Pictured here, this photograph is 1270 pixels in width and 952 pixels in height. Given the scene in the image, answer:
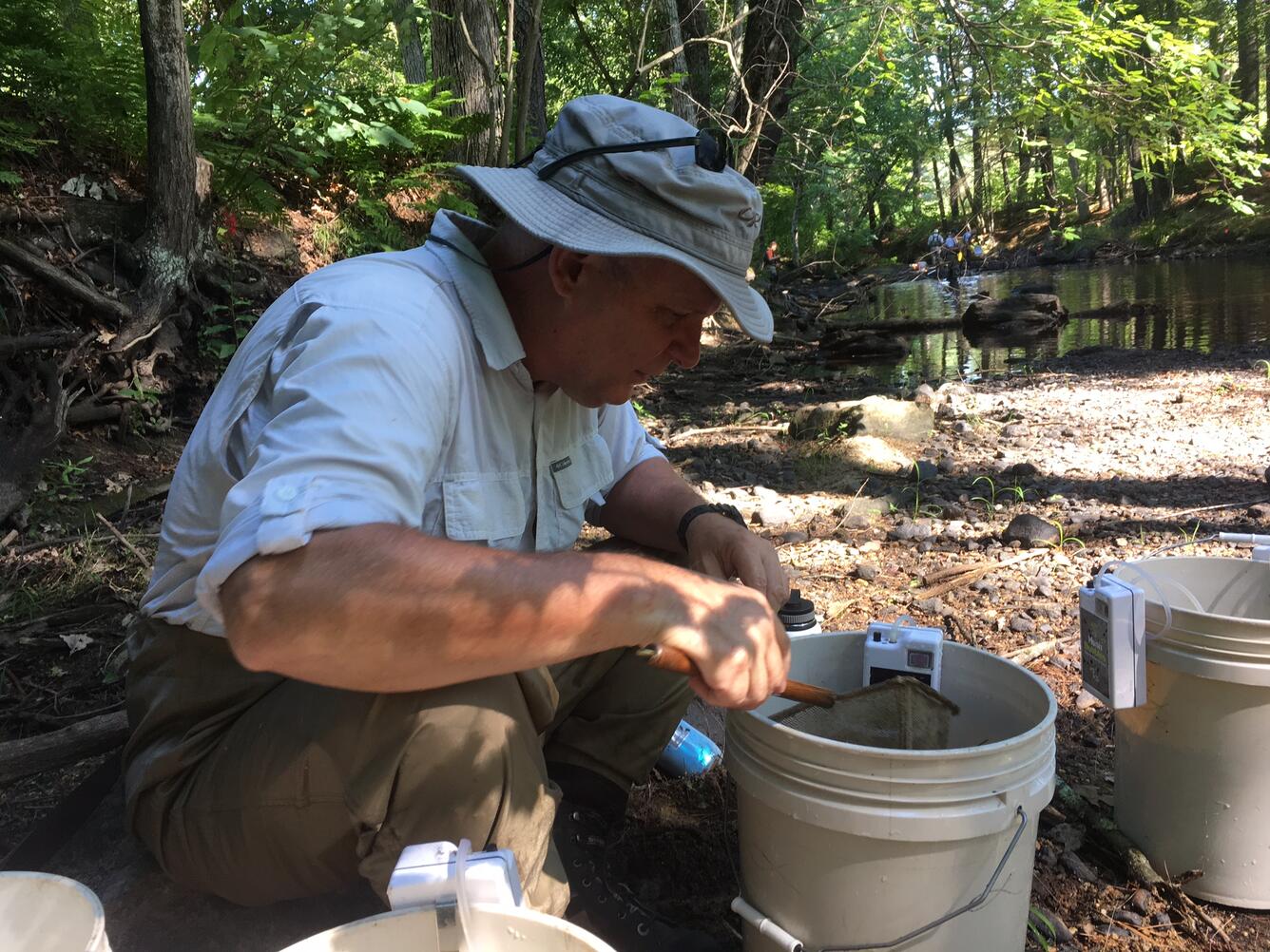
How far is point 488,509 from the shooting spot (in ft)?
5.52

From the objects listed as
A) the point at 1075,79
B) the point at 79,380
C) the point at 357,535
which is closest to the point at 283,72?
the point at 79,380

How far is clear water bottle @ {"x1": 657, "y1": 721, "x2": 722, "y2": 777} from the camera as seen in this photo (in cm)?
242

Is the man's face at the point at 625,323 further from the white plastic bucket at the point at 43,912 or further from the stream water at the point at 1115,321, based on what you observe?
the stream water at the point at 1115,321

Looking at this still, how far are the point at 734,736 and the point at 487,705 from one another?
45 centimetres

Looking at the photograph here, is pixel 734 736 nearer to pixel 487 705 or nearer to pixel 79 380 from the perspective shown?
pixel 487 705

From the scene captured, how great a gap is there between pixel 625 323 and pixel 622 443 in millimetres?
733

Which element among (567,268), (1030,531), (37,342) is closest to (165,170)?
(37,342)

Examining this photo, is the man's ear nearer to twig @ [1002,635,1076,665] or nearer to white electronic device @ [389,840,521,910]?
white electronic device @ [389,840,521,910]

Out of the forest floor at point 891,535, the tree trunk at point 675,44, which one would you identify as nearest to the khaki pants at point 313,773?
the forest floor at point 891,535

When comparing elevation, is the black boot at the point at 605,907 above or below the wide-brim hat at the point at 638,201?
below

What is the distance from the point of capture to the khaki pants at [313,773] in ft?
4.63

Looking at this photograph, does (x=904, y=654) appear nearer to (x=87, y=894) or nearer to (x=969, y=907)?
(x=969, y=907)

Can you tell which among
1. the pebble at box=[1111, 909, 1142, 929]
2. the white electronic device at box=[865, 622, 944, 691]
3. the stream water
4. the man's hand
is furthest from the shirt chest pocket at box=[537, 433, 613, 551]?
the stream water

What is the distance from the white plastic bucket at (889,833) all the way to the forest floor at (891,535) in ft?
0.35
